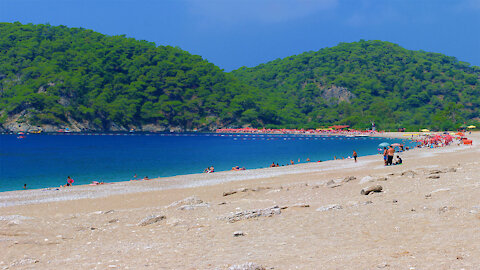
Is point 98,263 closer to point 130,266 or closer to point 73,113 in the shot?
point 130,266

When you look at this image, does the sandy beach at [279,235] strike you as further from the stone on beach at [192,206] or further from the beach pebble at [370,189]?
the beach pebble at [370,189]

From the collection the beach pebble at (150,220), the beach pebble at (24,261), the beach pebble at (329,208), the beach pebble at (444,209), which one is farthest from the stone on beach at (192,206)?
the beach pebble at (444,209)

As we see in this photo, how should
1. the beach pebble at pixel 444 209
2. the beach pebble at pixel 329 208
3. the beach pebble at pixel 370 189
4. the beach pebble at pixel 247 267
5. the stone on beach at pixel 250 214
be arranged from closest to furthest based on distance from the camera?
the beach pebble at pixel 247 267, the beach pebble at pixel 444 209, the stone on beach at pixel 250 214, the beach pebble at pixel 329 208, the beach pebble at pixel 370 189

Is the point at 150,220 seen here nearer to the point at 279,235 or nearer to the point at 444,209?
the point at 279,235

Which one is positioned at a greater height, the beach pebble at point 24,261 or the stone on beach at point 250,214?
the stone on beach at point 250,214

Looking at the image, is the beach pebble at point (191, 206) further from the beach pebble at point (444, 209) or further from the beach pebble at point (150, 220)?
the beach pebble at point (444, 209)

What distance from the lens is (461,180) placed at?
17.1 meters

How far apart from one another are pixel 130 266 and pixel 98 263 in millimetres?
857

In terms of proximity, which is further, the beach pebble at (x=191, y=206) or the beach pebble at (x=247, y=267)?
the beach pebble at (x=191, y=206)

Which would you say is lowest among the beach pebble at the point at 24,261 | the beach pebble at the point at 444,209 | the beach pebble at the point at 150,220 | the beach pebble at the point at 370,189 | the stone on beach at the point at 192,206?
the stone on beach at the point at 192,206

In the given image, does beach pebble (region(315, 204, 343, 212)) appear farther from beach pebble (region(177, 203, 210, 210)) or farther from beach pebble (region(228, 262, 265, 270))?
beach pebble (region(228, 262, 265, 270))

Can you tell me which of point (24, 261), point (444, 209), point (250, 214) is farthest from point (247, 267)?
point (444, 209)

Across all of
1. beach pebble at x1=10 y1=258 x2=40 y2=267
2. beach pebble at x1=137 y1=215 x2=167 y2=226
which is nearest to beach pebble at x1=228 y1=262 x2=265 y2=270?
beach pebble at x1=10 y1=258 x2=40 y2=267

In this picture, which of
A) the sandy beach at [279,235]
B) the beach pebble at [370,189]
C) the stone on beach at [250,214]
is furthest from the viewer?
the beach pebble at [370,189]
